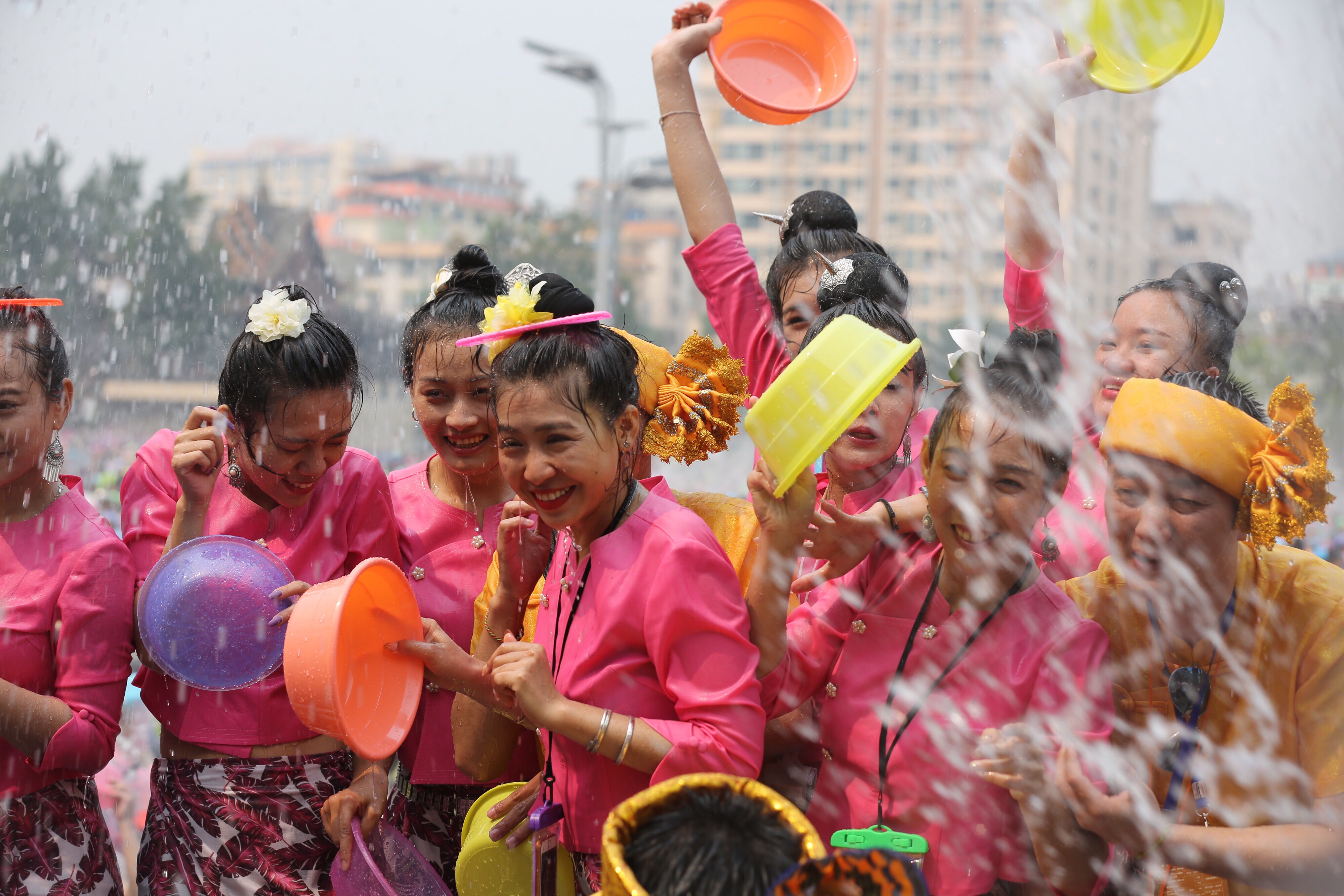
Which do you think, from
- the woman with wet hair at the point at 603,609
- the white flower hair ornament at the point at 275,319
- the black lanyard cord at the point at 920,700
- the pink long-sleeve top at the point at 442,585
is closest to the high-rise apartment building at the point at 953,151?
the black lanyard cord at the point at 920,700

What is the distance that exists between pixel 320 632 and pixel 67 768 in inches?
40.7

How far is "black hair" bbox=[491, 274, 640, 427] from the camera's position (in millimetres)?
2477

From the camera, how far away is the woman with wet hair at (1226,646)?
7.28 feet

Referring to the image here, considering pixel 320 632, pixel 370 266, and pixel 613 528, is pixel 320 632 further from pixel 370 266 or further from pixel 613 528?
pixel 370 266

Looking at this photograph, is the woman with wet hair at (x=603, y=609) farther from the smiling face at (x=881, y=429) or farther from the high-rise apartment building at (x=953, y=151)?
the high-rise apartment building at (x=953, y=151)

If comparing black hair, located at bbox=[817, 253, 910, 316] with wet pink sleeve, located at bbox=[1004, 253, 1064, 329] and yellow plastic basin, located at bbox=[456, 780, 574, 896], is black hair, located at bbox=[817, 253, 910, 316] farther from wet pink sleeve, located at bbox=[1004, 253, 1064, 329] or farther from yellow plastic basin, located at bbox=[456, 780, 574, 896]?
yellow plastic basin, located at bbox=[456, 780, 574, 896]

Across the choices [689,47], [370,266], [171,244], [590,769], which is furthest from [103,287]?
[370,266]

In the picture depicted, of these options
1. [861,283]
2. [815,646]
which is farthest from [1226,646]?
[861,283]

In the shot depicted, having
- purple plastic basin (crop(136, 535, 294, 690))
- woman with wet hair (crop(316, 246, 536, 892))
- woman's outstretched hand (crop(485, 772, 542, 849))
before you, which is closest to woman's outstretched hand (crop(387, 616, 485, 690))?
woman's outstretched hand (crop(485, 772, 542, 849))

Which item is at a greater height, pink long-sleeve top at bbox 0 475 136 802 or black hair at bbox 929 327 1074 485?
black hair at bbox 929 327 1074 485

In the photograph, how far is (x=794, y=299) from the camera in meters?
3.49

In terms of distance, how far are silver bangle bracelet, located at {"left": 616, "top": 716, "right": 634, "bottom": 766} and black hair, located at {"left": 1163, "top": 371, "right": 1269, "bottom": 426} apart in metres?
1.41

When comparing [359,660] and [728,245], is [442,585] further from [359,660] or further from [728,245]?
[728,245]

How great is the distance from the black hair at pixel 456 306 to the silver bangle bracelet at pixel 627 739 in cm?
126
